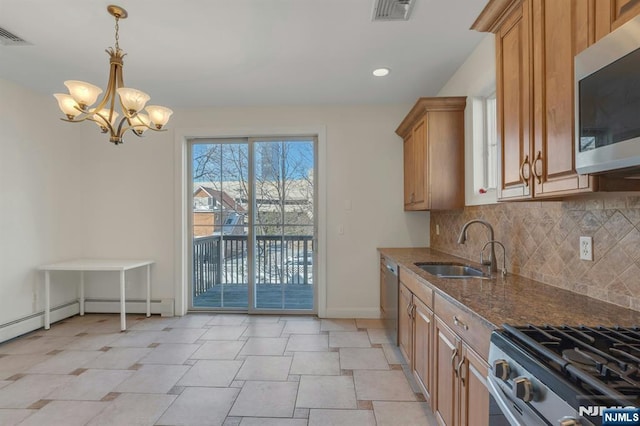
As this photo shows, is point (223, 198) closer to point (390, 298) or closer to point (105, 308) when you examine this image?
point (105, 308)

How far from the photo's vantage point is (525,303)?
150 cm

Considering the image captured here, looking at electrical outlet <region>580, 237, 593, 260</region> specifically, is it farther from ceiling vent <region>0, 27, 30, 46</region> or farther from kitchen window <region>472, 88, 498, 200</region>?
ceiling vent <region>0, 27, 30, 46</region>

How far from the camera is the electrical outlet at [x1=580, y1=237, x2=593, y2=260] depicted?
5.18ft

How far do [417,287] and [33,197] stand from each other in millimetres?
4366

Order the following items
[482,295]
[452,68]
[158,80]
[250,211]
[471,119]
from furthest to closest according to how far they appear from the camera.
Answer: [250,211] → [158,80] → [452,68] → [471,119] → [482,295]

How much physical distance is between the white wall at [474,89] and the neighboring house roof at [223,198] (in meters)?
2.82

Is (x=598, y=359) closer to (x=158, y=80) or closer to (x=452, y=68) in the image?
(x=452, y=68)

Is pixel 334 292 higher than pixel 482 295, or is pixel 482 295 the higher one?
pixel 482 295

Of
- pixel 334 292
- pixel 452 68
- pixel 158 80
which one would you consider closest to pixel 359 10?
pixel 452 68

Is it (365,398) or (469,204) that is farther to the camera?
(469,204)

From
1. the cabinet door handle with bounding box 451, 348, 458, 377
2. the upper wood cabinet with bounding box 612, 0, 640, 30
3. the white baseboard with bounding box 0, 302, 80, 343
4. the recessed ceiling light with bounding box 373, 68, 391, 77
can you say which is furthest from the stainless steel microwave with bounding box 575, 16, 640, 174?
the white baseboard with bounding box 0, 302, 80, 343

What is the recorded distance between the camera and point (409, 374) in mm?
2613

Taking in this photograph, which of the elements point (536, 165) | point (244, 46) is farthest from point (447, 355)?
point (244, 46)

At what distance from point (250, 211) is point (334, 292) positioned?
1.54 meters
